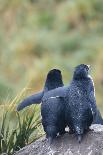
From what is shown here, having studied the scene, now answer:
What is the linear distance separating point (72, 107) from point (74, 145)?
0.22 metres

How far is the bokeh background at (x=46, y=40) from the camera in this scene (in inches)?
385

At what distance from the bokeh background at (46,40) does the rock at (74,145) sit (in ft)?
16.2

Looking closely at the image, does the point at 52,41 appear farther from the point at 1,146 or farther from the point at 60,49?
the point at 1,146

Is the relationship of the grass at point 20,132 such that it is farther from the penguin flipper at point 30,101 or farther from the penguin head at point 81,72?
the penguin head at point 81,72

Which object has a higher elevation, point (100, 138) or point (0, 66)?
point (0, 66)

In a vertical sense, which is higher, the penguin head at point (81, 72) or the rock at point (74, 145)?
the penguin head at point (81, 72)

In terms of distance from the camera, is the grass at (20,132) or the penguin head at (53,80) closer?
the penguin head at (53,80)

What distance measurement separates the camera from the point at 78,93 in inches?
154

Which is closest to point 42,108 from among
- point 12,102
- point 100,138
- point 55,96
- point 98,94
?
point 55,96

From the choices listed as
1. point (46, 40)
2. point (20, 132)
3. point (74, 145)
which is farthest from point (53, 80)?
point (46, 40)

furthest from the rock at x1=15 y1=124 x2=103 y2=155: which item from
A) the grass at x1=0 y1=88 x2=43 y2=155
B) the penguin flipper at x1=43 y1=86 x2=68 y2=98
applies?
the grass at x1=0 y1=88 x2=43 y2=155

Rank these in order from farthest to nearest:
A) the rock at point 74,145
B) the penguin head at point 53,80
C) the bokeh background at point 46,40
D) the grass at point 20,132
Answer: the bokeh background at point 46,40 < the grass at point 20,132 < the penguin head at point 53,80 < the rock at point 74,145

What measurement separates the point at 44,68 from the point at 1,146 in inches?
213

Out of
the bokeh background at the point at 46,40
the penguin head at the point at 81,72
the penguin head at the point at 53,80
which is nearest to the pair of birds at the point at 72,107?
the penguin head at the point at 81,72
